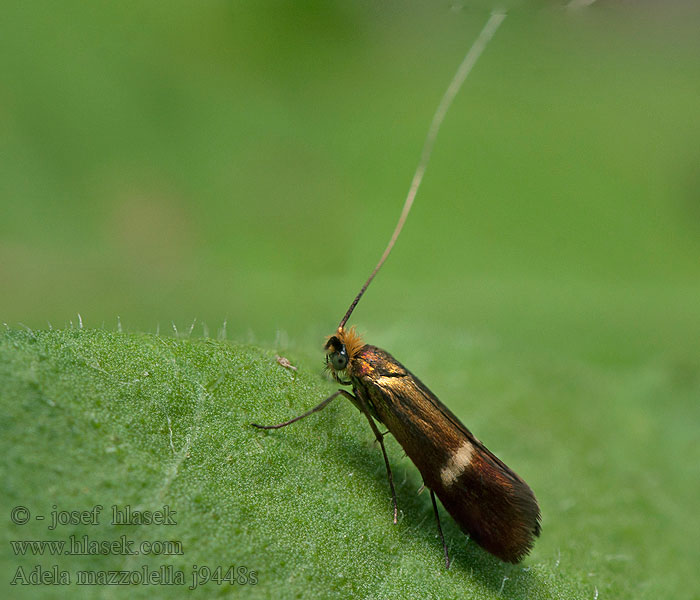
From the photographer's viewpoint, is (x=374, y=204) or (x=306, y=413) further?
(x=374, y=204)

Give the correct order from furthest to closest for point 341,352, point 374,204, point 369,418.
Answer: point 374,204 < point 341,352 < point 369,418

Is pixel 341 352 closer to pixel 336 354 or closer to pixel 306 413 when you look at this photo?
pixel 336 354

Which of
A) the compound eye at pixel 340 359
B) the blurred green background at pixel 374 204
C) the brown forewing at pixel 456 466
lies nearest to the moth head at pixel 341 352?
the compound eye at pixel 340 359

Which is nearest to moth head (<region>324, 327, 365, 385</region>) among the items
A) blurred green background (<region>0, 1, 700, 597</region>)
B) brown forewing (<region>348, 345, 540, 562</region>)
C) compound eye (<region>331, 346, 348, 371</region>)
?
compound eye (<region>331, 346, 348, 371</region>)

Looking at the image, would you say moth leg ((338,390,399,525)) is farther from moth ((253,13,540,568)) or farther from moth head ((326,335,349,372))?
moth head ((326,335,349,372))

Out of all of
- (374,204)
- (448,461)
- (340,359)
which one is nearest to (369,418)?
(340,359)

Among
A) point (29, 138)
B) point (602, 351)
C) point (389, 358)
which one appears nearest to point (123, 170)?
point (29, 138)

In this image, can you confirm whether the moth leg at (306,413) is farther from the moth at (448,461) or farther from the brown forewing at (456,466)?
the brown forewing at (456,466)

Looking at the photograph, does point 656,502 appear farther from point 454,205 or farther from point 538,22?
point 538,22
